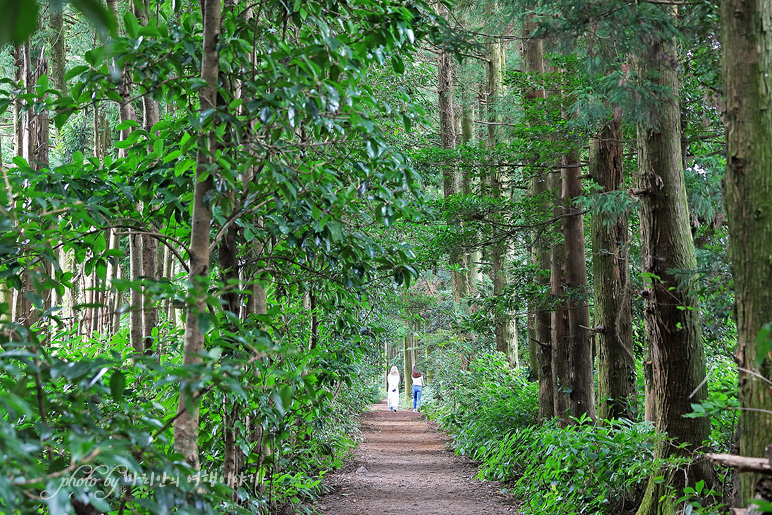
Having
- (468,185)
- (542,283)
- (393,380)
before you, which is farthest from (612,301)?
(393,380)

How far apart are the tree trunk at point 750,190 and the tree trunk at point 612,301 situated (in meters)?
4.65

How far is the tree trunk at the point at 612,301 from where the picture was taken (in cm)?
809

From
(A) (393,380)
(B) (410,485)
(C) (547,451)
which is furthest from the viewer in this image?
(A) (393,380)

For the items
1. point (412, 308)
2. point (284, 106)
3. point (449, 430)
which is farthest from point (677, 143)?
point (412, 308)

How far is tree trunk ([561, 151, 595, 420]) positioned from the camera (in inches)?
360

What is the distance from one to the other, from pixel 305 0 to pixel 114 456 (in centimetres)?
271

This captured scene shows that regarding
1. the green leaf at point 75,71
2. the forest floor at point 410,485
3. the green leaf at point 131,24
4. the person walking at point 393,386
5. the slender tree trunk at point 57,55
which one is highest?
the slender tree trunk at point 57,55

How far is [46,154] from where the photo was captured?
1016cm

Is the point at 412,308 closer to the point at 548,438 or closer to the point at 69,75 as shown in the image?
the point at 548,438

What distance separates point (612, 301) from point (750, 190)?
502 cm

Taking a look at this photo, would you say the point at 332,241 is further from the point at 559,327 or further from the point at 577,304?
the point at 559,327

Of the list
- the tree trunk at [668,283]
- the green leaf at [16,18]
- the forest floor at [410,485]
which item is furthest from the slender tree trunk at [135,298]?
the green leaf at [16,18]

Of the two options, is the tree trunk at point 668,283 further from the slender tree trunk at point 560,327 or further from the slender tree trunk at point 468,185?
the slender tree trunk at point 468,185

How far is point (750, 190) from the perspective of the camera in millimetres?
3338
